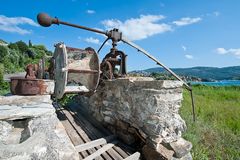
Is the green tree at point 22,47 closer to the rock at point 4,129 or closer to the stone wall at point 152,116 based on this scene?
the stone wall at point 152,116

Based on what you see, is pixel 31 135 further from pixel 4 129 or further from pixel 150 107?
pixel 150 107

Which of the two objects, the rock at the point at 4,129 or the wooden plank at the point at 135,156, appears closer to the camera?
the rock at the point at 4,129

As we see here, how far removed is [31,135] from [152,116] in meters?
1.75

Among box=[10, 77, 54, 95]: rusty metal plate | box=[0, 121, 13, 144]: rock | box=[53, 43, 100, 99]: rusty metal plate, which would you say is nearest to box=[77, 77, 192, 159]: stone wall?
box=[53, 43, 100, 99]: rusty metal plate

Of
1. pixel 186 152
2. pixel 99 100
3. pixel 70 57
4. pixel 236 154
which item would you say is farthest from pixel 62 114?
pixel 236 154

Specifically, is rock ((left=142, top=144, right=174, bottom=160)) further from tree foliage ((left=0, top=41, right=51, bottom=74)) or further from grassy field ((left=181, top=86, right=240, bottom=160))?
tree foliage ((left=0, top=41, right=51, bottom=74))

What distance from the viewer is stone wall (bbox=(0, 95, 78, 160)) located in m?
1.52

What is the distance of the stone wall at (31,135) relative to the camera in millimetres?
1521

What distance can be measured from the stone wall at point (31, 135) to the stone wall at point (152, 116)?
1424mm

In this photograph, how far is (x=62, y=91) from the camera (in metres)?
3.11

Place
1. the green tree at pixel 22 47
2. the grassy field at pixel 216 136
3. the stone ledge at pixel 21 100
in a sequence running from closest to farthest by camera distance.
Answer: the stone ledge at pixel 21 100 < the grassy field at pixel 216 136 < the green tree at pixel 22 47

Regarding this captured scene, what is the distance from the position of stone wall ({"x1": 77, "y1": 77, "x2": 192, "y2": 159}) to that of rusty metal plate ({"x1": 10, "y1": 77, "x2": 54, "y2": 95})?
1.35m

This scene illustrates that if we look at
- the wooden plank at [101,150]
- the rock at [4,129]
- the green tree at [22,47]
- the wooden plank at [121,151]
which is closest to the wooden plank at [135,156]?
the wooden plank at [121,151]

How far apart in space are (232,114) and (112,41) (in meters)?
5.60
